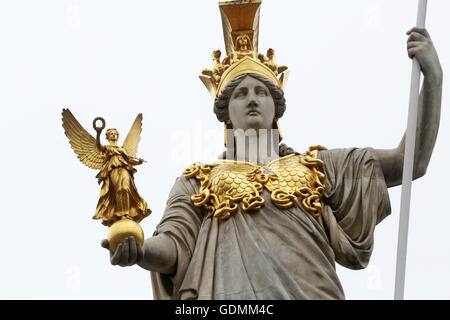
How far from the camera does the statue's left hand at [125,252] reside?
15.6m

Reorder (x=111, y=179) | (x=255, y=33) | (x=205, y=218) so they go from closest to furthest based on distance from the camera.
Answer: (x=111, y=179) < (x=205, y=218) < (x=255, y=33)

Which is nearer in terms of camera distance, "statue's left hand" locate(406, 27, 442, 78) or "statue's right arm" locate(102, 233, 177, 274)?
"statue's right arm" locate(102, 233, 177, 274)

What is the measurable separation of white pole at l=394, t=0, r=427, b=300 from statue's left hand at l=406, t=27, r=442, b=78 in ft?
0.26

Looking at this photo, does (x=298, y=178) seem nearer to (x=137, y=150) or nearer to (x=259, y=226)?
(x=259, y=226)

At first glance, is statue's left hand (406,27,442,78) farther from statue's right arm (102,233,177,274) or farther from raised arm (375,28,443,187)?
statue's right arm (102,233,177,274)

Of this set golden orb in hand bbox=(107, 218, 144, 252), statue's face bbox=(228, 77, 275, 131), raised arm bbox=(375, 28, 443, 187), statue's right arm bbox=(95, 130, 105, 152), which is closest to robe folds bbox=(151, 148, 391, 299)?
raised arm bbox=(375, 28, 443, 187)

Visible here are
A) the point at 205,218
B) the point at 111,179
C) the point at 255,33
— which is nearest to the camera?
the point at 111,179

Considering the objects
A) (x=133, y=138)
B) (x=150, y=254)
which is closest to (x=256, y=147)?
(x=133, y=138)

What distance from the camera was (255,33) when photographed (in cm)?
1891

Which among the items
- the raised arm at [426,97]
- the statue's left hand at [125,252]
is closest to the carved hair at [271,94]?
the raised arm at [426,97]

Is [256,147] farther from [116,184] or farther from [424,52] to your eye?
[116,184]

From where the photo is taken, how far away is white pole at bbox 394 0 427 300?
50.8 ft
